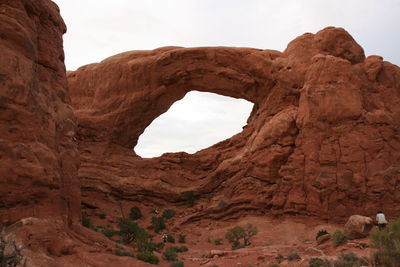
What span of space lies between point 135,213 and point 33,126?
1314cm

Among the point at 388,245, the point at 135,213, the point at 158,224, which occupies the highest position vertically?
the point at 135,213

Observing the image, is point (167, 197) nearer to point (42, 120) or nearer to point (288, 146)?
point (288, 146)

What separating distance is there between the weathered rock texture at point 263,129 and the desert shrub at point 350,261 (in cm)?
974

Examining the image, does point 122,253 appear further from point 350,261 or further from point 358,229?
point 358,229

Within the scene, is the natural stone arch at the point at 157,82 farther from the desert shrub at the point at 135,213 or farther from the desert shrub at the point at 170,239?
the desert shrub at the point at 170,239

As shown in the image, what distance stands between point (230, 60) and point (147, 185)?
8574 millimetres

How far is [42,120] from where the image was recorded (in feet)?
35.3

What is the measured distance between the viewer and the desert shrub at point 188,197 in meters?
23.4

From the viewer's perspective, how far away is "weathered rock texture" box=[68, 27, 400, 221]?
65.4 feet

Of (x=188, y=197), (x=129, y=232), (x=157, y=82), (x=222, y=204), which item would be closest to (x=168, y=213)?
(x=188, y=197)

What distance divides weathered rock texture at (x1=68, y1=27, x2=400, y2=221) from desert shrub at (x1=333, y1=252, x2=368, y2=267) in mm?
9735

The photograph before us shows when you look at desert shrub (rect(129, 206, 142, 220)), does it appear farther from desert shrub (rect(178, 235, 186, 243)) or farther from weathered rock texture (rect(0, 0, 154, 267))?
weathered rock texture (rect(0, 0, 154, 267))

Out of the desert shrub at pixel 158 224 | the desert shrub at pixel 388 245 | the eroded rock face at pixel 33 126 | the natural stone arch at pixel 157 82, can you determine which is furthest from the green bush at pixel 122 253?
the natural stone arch at pixel 157 82

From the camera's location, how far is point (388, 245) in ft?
28.7
